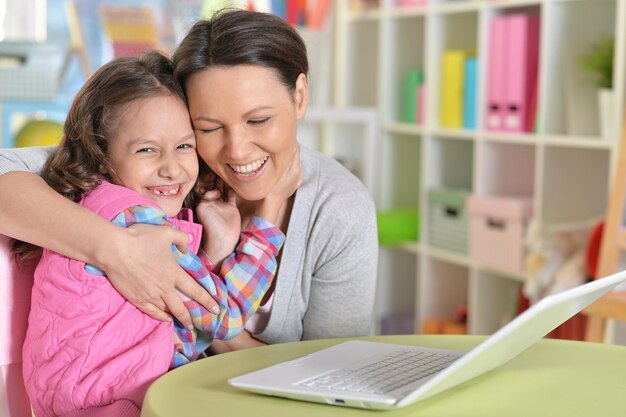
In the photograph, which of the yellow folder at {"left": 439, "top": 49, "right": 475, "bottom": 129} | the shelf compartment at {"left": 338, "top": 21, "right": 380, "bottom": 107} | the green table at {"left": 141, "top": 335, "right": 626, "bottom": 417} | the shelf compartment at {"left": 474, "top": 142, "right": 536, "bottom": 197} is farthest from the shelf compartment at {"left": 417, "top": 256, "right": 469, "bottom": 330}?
the green table at {"left": 141, "top": 335, "right": 626, "bottom": 417}

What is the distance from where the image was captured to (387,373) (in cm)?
111

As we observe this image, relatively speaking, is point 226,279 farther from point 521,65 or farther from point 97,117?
point 521,65

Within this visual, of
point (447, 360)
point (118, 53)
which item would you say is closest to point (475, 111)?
point (118, 53)

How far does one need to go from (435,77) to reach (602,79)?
31.3 inches

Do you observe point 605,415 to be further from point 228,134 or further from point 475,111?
point 475,111

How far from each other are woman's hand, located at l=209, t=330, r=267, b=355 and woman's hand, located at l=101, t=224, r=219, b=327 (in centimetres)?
20

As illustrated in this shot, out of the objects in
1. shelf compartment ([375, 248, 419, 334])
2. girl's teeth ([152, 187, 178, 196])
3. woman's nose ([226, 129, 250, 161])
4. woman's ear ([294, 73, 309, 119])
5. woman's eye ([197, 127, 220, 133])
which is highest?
woman's ear ([294, 73, 309, 119])

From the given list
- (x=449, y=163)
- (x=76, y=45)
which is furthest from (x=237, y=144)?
(x=76, y=45)

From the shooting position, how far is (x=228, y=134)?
151 centimetres

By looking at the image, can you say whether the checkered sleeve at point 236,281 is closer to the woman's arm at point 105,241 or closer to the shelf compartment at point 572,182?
the woman's arm at point 105,241

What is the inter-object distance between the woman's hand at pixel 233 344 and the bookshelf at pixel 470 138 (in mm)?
1371

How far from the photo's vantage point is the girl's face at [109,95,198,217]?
1.46m

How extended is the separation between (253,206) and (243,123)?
0.71 ft

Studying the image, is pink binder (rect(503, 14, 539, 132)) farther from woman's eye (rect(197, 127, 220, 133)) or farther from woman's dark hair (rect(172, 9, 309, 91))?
woman's eye (rect(197, 127, 220, 133))
